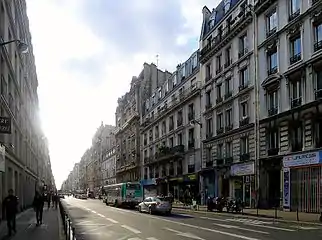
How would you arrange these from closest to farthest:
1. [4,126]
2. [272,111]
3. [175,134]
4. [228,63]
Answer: [4,126] < [272,111] < [228,63] < [175,134]

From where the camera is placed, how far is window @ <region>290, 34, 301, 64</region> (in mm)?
33500

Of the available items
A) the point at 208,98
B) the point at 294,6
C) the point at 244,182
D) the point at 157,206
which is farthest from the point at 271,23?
the point at 157,206

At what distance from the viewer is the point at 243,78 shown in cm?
4247

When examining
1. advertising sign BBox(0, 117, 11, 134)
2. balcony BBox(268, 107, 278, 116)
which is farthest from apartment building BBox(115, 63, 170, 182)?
advertising sign BBox(0, 117, 11, 134)

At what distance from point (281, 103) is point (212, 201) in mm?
9481

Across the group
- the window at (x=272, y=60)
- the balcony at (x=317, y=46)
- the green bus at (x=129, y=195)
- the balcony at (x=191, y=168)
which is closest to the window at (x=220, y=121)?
the balcony at (x=191, y=168)

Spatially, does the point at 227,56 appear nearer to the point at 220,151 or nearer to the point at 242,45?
the point at 242,45

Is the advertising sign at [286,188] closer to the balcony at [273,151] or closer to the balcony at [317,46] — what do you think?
the balcony at [273,151]

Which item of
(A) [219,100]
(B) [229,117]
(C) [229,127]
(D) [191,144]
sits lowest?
(D) [191,144]

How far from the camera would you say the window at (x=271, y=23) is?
121 feet

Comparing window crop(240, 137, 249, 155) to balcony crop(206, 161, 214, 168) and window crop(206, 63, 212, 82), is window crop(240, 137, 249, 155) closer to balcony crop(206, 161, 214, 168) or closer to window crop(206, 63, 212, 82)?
balcony crop(206, 161, 214, 168)

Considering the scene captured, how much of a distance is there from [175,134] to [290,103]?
30.2m

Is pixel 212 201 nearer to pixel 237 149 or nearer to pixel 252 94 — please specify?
pixel 237 149

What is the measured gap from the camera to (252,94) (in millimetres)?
39844
